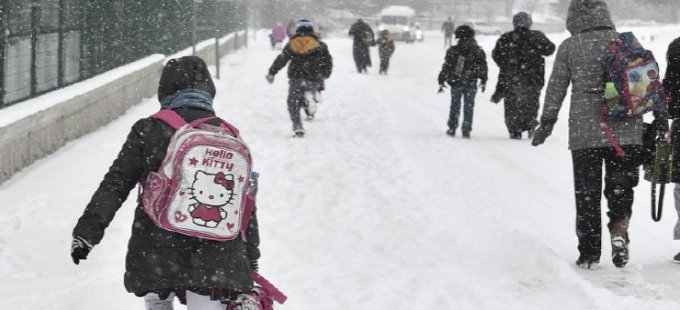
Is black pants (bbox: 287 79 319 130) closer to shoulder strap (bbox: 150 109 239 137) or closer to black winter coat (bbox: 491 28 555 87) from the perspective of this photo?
black winter coat (bbox: 491 28 555 87)

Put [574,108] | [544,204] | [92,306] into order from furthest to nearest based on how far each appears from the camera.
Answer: [544,204] → [574,108] → [92,306]

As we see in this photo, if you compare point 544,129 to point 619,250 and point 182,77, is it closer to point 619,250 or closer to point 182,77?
point 619,250

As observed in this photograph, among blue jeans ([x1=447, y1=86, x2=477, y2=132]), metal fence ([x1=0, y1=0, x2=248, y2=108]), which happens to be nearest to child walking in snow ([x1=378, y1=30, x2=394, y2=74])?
metal fence ([x1=0, y1=0, x2=248, y2=108])

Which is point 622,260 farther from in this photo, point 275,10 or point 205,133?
point 275,10

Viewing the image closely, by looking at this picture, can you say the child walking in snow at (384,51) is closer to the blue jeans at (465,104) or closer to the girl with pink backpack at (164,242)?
the blue jeans at (465,104)

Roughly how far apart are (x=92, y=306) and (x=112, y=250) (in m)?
1.18

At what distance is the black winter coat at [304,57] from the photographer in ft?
41.4

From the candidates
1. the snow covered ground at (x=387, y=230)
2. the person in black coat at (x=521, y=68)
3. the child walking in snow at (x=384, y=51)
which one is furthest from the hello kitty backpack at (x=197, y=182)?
the child walking in snow at (x=384, y=51)

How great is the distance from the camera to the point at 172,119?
332cm

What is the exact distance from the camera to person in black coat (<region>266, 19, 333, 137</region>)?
1263 cm

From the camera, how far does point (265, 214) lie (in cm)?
809

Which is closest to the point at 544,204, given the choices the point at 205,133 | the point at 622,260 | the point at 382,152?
the point at 622,260

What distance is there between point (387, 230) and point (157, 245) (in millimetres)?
4381

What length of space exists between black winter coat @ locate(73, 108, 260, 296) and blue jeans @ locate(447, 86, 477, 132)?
957 centimetres
